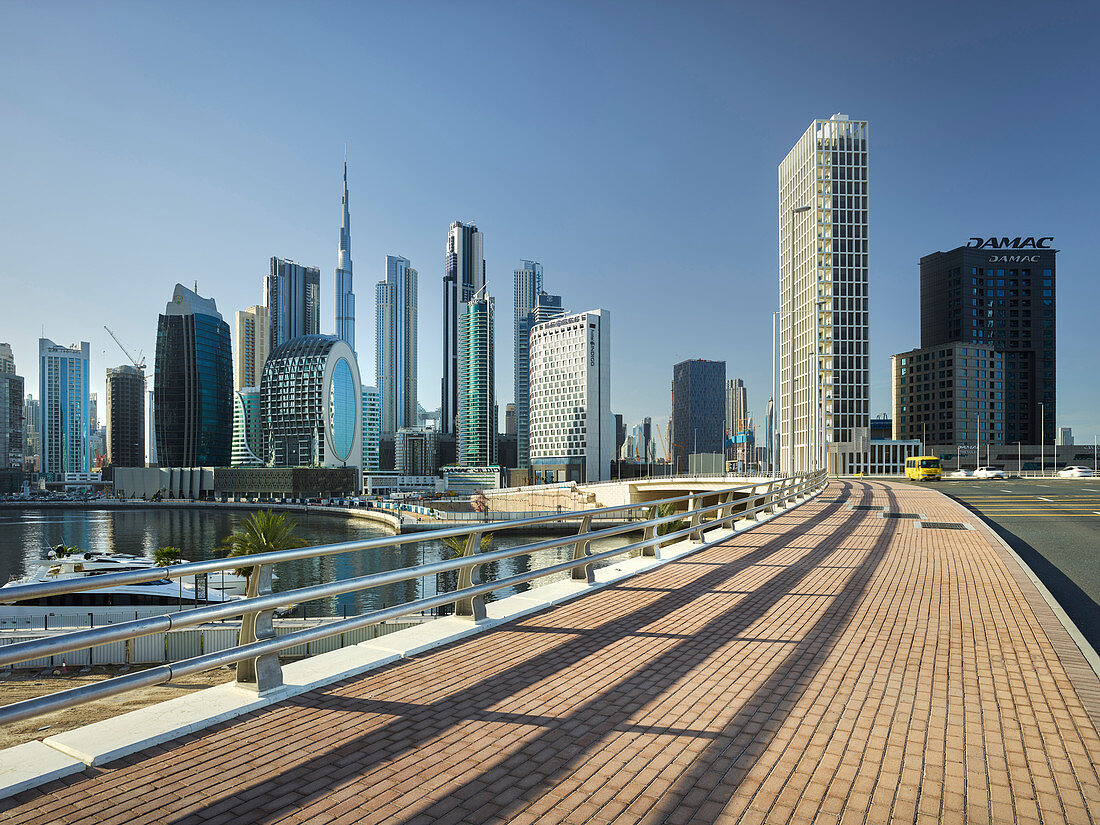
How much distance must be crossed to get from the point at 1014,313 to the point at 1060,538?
18525cm

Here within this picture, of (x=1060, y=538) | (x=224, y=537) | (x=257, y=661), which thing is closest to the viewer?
(x=257, y=661)

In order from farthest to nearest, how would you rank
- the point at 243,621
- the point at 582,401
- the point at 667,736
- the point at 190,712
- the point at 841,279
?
the point at 582,401 → the point at 841,279 → the point at 243,621 → the point at 190,712 → the point at 667,736

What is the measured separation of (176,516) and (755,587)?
541 feet

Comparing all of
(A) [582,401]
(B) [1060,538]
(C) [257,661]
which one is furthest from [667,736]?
(A) [582,401]

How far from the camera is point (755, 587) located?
31.6 ft

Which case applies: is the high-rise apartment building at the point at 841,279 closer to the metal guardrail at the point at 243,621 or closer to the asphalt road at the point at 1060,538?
the asphalt road at the point at 1060,538

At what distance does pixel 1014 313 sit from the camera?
164000 millimetres

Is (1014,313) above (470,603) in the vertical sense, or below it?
above

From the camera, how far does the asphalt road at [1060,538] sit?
29.9 ft

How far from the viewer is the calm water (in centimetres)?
5378

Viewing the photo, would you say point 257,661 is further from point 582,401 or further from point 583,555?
point 582,401

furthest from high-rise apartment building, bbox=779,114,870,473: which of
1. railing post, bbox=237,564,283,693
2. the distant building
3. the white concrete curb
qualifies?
railing post, bbox=237,564,283,693

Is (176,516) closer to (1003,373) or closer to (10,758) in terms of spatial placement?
(10,758)

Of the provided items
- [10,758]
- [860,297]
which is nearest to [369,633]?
[10,758]
